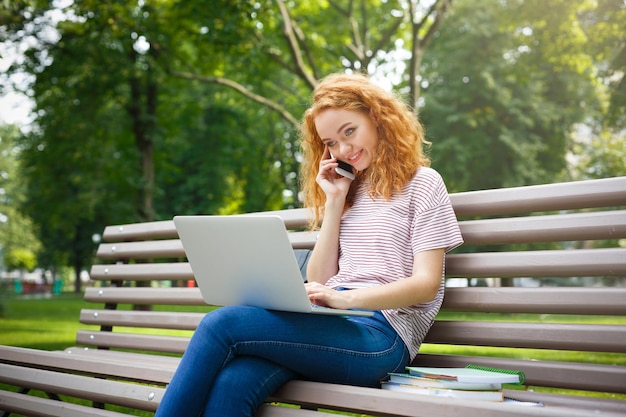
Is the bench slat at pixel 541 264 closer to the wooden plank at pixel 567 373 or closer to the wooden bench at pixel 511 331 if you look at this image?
the wooden bench at pixel 511 331

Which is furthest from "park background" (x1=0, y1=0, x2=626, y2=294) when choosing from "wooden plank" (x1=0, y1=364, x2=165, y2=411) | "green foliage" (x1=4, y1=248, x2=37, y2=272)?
"green foliage" (x1=4, y1=248, x2=37, y2=272)

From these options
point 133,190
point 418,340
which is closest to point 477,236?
point 418,340

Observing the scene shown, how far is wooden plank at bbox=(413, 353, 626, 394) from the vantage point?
256 centimetres

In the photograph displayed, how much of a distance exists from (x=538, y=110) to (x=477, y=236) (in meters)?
22.1

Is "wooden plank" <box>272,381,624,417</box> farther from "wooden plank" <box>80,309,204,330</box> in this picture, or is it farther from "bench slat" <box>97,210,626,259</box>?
"wooden plank" <box>80,309,204,330</box>

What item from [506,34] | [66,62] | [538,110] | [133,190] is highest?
[506,34]

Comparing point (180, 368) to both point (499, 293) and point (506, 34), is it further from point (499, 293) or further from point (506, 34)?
point (506, 34)

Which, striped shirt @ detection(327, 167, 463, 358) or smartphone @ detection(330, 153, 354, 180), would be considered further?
smartphone @ detection(330, 153, 354, 180)

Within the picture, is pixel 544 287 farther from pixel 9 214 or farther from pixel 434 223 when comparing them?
pixel 9 214

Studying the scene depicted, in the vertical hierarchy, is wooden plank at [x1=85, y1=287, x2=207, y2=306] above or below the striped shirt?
below

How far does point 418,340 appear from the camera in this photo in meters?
2.98

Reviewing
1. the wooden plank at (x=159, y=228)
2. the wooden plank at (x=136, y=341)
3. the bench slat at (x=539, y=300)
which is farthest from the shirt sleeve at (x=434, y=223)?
the wooden plank at (x=136, y=341)

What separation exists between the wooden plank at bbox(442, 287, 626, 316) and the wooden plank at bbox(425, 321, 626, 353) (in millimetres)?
58

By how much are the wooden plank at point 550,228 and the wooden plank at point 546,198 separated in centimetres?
5
